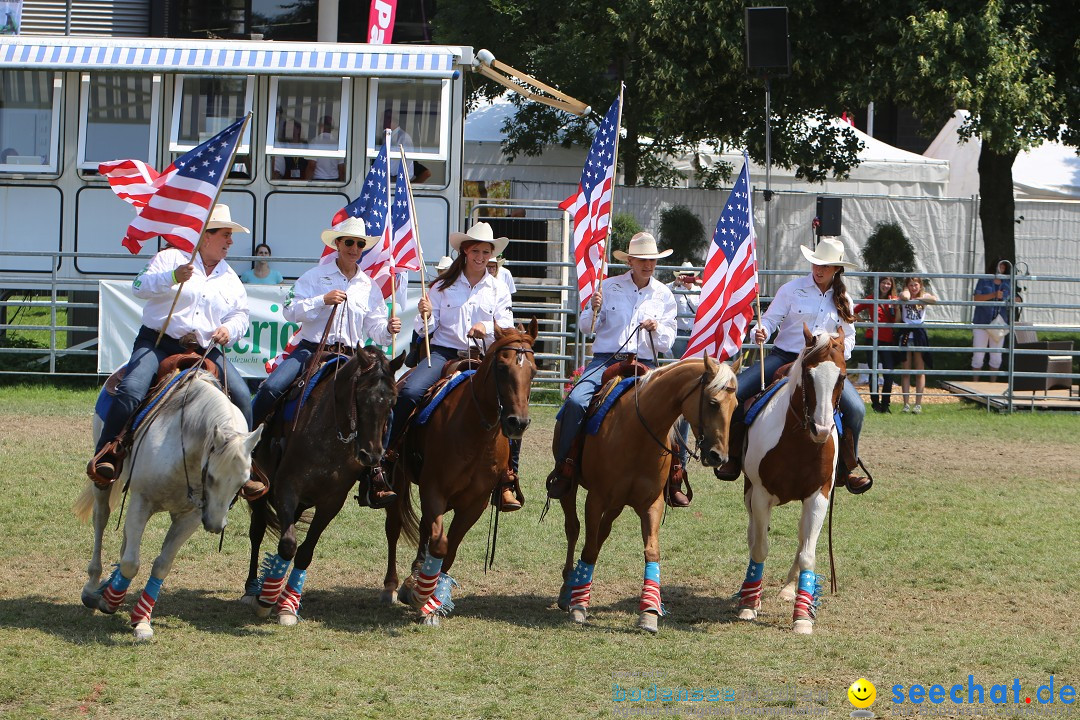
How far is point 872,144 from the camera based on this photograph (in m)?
30.6

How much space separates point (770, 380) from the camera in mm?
9078

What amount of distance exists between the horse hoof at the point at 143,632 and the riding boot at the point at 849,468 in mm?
4531

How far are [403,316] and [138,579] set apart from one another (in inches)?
332

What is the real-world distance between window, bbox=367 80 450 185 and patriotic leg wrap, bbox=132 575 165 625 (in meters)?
10.6

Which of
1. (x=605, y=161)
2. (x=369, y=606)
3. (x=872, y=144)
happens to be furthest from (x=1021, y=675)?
(x=872, y=144)

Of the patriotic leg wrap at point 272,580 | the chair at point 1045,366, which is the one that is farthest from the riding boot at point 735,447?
the chair at point 1045,366

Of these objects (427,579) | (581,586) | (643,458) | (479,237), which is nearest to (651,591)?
(581,586)

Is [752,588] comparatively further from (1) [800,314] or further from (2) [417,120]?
(2) [417,120]

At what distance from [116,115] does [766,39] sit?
360 inches

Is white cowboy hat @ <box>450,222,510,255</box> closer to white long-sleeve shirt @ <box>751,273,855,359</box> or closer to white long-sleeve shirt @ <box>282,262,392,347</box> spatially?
white long-sleeve shirt @ <box>282,262,392,347</box>

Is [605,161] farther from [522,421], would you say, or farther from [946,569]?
[946,569]

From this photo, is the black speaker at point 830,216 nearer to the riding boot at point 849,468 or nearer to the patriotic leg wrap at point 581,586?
the riding boot at point 849,468

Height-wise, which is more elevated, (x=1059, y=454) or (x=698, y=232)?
(x=698, y=232)

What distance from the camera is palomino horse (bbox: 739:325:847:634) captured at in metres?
7.96
